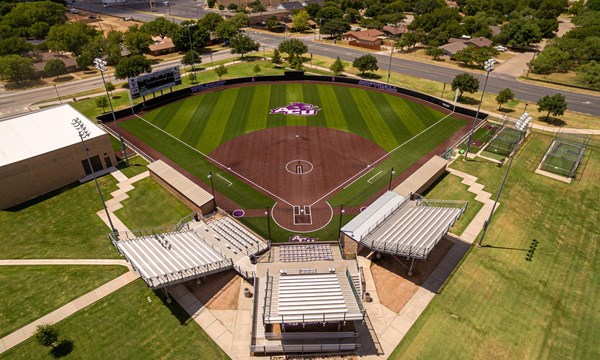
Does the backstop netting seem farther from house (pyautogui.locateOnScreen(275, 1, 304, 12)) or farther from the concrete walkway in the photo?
house (pyautogui.locateOnScreen(275, 1, 304, 12))

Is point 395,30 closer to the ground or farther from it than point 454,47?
farther from it

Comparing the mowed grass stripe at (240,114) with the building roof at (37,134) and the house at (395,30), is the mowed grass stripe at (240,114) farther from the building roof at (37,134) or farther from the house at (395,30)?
the house at (395,30)

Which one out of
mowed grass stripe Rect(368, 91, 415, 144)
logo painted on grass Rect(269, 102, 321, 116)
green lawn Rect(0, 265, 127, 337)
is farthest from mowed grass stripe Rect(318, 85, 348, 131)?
green lawn Rect(0, 265, 127, 337)

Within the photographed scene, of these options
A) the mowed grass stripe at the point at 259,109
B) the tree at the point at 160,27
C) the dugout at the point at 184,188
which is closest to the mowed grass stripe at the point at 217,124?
the mowed grass stripe at the point at 259,109

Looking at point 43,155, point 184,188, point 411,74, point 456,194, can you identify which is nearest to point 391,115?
point 456,194

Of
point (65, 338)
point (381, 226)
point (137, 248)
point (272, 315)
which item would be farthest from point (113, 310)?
point (381, 226)

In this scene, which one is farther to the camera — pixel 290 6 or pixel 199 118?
pixel 290 6

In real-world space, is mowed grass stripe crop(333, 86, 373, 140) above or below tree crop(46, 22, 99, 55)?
below

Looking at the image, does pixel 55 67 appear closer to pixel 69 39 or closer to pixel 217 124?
pixel 69 39
